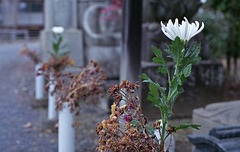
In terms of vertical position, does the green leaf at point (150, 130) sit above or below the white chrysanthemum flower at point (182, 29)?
below

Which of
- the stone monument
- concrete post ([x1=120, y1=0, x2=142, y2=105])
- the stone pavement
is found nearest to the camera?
concrete post ([x1=120, y1=0, x2=142, y2=105])

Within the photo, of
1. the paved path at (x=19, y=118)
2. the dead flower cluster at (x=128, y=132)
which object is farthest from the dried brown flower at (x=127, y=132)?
the paved path at (x=19, y=118)

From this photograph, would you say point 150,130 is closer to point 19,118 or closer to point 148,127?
point 148,127

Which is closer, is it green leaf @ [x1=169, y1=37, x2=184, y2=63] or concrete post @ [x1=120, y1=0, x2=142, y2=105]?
green leaf @ [x1=169, y1=37, x2=184, y2=63]

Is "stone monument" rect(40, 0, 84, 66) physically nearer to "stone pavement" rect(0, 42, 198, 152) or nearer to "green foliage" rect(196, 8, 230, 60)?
"stone pavement" rect(0, 42, 198, 152)

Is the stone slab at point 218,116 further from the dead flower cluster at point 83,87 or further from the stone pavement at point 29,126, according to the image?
the dead flower cluster at point 83,87

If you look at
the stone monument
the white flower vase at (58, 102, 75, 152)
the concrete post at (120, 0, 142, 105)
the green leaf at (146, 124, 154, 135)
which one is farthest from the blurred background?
the green leaf at (146, 124, 154, 135)

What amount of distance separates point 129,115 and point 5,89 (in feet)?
17.1

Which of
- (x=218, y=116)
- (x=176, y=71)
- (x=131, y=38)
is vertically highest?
(x=131, y=38)

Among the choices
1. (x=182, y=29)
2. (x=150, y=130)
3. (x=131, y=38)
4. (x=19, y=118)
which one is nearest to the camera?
(x=182, y=29)

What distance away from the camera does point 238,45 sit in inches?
255

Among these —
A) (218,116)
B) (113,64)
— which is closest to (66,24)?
(113,64)

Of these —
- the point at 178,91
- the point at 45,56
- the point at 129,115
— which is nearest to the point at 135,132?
the point at 129,115

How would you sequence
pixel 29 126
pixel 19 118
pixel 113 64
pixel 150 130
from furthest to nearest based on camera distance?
pixel 113 64 < pixel 19 118 < pixel 29 126 < pixel 150 130
